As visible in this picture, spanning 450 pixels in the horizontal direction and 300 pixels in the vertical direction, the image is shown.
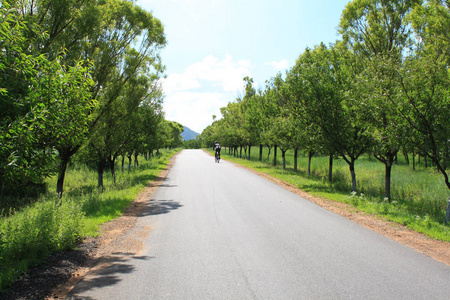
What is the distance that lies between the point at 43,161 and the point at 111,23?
29.9ft

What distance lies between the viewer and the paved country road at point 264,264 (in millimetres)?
4211

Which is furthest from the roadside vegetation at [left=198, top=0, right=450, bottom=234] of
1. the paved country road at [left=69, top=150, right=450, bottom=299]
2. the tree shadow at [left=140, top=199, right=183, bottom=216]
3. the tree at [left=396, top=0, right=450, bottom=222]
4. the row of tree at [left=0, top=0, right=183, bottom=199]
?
the row of tree at [left=0, top=0, right=183, bottom=199]

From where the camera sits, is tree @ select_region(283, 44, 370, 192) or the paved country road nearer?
the paved country road

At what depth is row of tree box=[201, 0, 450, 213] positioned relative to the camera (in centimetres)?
934

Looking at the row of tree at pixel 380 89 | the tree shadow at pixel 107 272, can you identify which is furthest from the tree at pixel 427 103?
the tree shadow at pixel 107 272

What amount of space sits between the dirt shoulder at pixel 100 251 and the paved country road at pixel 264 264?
0.90 ft

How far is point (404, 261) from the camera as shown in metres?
5.46

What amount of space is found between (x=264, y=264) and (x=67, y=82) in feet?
15.9

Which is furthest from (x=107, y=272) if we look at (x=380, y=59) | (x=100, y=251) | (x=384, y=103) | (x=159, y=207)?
(x=380, y=59)

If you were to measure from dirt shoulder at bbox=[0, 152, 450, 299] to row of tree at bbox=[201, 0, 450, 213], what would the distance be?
10.3 ft

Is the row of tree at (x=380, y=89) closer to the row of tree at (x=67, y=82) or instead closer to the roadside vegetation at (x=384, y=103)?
the roadside vegetation at (x=384, y=103)

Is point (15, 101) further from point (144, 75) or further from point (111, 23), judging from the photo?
point (144, 75)

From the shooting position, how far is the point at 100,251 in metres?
6.16

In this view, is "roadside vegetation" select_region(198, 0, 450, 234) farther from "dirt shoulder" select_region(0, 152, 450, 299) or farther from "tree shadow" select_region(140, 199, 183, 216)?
"tree shadow" select_region(140, 199, 183, 216)
